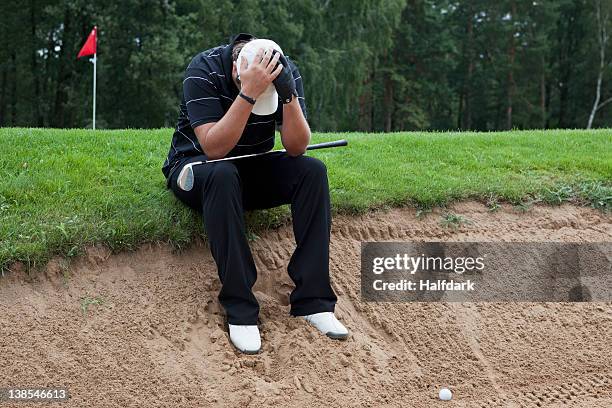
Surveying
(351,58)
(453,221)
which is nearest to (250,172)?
(453,221)

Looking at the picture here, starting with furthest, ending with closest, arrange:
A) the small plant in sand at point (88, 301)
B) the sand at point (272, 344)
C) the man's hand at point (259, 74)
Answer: the small plant in sand at point (88, 301) < the man's hand at point (259, 74) < the sand at point (272, 344)

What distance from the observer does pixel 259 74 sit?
12.7ft

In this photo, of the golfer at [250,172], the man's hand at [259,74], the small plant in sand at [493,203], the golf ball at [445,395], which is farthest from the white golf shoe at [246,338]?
the small plant in sand at [493,203]

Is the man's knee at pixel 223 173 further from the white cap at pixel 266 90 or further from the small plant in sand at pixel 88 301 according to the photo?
the small plant in sand at pixel 88 301

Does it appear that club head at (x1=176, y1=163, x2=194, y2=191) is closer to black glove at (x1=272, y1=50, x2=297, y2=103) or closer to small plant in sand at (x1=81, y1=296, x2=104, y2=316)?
black glove at (x1=272, y1=50, x2=297, y2=103)

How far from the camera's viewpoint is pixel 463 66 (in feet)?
136

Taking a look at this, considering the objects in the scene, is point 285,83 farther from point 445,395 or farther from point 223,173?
point 445,395

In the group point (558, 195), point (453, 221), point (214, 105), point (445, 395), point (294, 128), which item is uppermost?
point (214, 105)

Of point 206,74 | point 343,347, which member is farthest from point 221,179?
point 343,347

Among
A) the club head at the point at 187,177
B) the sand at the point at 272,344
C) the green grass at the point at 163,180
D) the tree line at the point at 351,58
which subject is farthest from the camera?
the tree line at the point at 351,58

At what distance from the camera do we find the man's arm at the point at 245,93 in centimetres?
388

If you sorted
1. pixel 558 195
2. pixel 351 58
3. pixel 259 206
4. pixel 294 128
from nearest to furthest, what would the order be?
pixel 294 128, pixel 259 206, pixel 558 195, pixel 351 58

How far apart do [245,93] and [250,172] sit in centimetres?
64

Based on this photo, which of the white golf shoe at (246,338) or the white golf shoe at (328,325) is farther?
the white golf shoe at (328,325)
